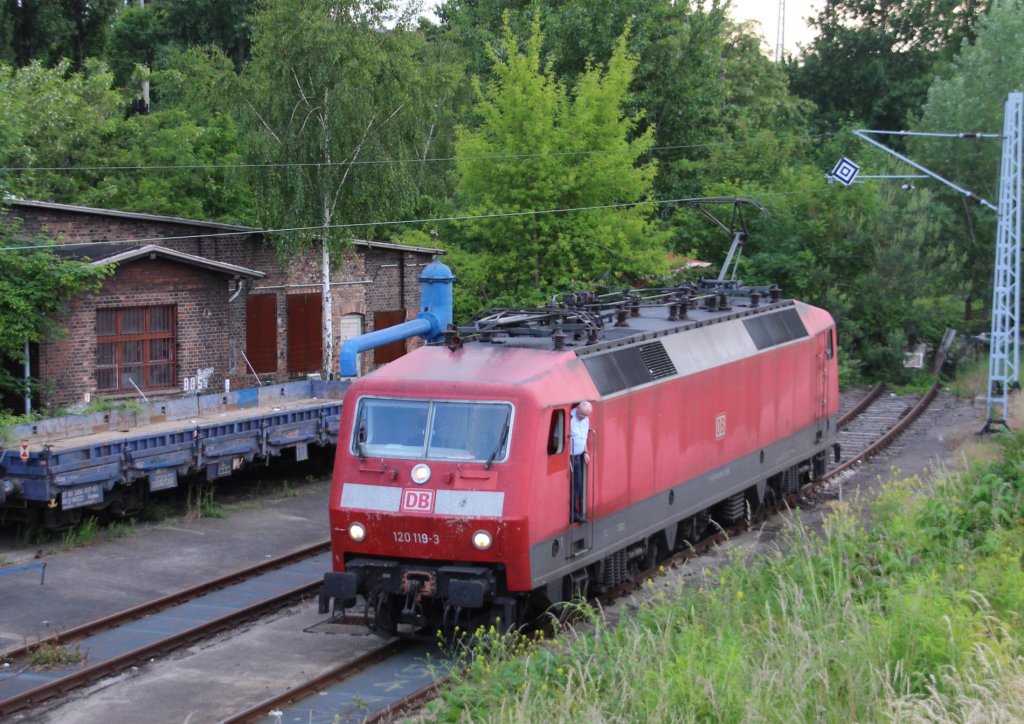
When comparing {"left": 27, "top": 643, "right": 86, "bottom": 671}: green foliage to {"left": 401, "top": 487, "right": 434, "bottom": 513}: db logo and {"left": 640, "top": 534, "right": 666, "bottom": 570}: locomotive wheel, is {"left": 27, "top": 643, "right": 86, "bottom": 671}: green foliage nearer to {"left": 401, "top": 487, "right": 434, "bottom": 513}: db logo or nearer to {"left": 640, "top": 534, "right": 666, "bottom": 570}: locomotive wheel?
{"left": 401, "top": 487, "right": 434, "bottom": 513}: db logo

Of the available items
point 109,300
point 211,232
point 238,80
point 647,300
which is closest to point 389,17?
point 238,80

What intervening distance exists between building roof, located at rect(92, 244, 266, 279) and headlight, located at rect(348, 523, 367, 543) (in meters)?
10.8

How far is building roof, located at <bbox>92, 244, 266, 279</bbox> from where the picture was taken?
21109 millimetres

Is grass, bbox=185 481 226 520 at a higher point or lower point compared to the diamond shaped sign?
lower

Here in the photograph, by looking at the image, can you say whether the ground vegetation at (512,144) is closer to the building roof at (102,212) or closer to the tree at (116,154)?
the tree at (116,154)

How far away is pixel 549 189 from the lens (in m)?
26.2

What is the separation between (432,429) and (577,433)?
143cm

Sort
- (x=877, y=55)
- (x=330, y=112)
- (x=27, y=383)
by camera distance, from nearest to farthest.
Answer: (x=27, y=383)
(x=330, y=112)
(x=877, y=55)

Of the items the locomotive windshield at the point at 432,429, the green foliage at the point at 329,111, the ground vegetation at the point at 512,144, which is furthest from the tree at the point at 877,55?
the locomotive windshield at the point at 432,429

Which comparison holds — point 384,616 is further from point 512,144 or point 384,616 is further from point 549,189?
point 512,144

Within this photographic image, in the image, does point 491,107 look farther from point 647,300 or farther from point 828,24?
point 828,24

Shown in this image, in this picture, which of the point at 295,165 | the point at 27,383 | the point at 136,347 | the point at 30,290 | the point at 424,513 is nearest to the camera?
the point at 424,513

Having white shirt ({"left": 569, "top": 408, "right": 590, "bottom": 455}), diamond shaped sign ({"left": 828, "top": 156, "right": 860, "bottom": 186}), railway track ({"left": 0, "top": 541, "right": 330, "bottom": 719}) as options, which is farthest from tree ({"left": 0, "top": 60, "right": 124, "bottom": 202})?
white shirt ({"left": 569, "top": 408, "right": 590, "bottom": 455})

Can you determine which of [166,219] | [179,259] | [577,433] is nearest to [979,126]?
[166,219]
